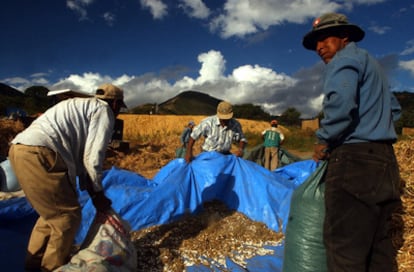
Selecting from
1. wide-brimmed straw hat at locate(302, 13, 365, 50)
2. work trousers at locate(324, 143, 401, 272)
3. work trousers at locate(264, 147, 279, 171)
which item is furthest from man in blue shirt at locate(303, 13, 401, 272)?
work trousers at locate(264, 147, 279, 171)

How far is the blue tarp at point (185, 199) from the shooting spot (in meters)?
2.84

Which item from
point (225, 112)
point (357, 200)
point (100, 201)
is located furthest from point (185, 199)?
point (357, 200)

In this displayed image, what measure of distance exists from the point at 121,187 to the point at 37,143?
1.74 m

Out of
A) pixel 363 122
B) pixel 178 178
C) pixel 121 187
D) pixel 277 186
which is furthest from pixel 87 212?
pixel 363 122

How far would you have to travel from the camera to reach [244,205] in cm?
392

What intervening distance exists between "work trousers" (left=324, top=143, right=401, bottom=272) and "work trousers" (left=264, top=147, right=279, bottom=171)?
Answer: 20.3 ft

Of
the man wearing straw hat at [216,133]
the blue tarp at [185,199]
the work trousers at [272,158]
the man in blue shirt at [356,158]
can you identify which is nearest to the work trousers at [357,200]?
the man in blue shirt at [356,158]

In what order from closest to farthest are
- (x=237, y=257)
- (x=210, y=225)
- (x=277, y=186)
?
(x=237, y=257), (x=210, y=225), (x=277, y=186)

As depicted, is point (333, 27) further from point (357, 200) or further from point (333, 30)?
point (357, 200)

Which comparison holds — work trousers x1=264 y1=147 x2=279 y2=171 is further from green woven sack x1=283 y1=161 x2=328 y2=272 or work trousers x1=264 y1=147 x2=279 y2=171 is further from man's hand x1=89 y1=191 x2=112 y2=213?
man's hand x1=89 y1=191 x2=112 y2=213

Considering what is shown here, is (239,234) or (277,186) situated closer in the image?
(239,234)

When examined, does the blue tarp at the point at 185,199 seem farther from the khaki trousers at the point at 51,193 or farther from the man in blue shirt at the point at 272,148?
the man in blue shirt at the point at 272,148

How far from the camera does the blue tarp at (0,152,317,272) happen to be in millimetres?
2836

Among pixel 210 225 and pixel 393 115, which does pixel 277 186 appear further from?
pixel 393 115
